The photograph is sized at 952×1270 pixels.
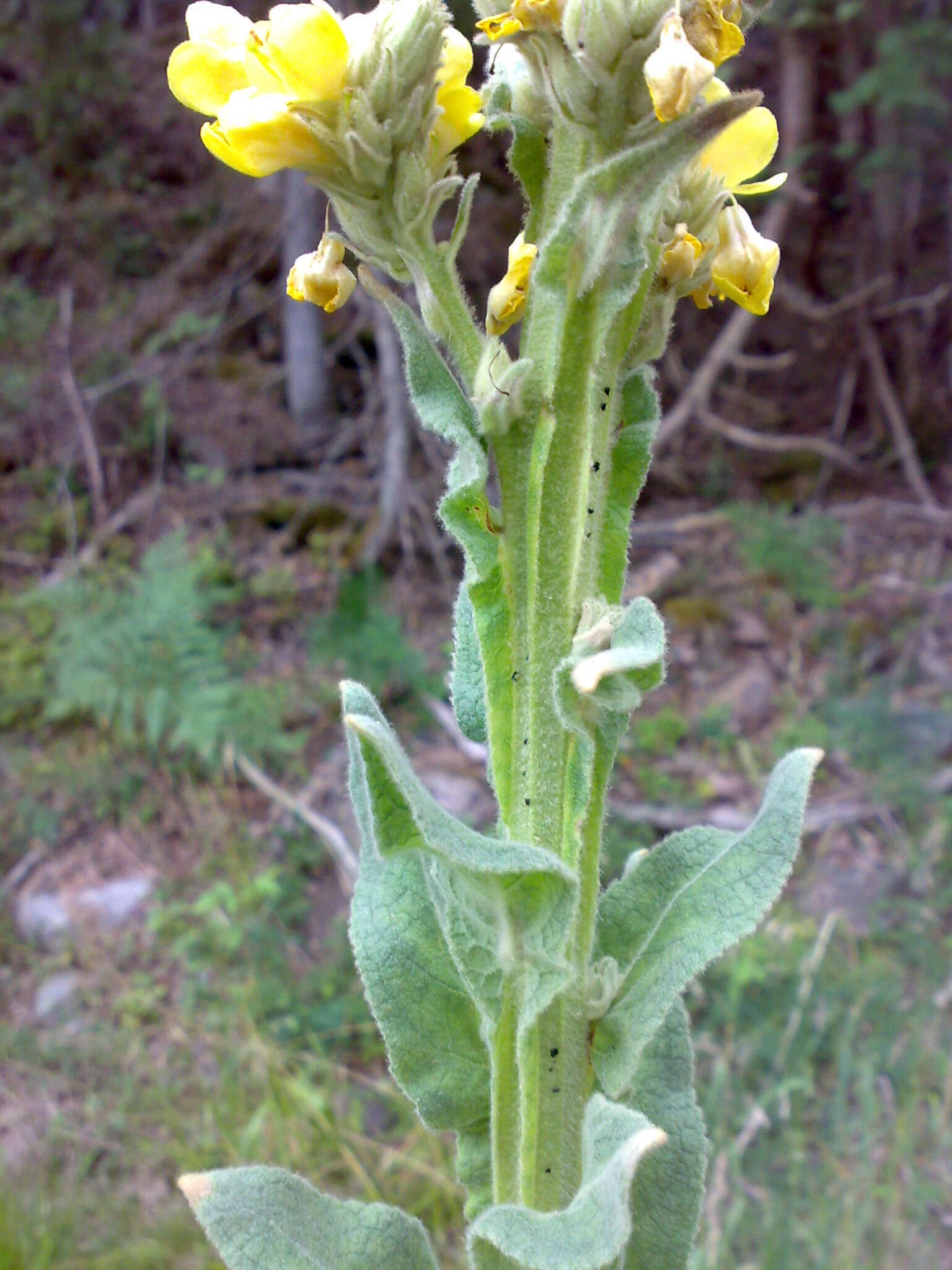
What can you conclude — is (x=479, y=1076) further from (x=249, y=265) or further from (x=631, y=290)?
(x=249, y=265)

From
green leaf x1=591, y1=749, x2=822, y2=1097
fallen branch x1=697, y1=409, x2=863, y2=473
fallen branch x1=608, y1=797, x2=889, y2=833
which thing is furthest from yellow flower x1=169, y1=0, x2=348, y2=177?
fallen branch x1=697, y1=409, x2=863, y2=473

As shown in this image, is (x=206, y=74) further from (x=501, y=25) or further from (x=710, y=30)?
(x=710, y=30)

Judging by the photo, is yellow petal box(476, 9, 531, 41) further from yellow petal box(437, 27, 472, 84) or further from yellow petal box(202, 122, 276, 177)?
yellow petal box(202, 122, 276, 177)

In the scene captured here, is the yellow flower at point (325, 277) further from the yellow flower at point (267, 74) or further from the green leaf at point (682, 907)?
the green leaf at point (682, 907)

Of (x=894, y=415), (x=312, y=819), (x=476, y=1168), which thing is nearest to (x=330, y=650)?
(x=312, y=819)

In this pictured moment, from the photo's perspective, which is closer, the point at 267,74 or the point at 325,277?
the point at 267,74
